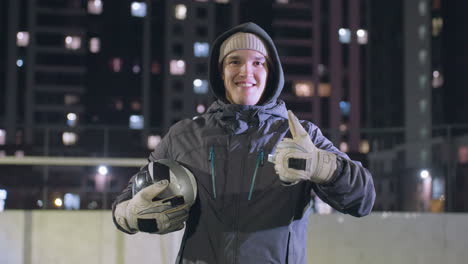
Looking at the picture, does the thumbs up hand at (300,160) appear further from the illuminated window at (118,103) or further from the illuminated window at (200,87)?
the illuminated window at (118,103)

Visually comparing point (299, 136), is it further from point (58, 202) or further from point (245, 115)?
point (58, 202)

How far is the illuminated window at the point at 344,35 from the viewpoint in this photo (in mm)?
90438

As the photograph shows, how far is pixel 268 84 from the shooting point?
3090mm

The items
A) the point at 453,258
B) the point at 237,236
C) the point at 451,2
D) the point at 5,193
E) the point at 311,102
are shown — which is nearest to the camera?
the point at 237,236

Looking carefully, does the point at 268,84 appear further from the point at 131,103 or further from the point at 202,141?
the point at 131,103

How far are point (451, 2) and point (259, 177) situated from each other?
6754 cm

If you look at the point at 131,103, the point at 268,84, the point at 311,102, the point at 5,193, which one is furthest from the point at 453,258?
the point at 311,102

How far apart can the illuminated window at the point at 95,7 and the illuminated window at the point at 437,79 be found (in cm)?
4372

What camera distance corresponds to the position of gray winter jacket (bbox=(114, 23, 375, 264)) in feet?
8.60

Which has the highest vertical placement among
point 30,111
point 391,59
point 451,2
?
point 451,2

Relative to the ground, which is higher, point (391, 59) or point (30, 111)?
point (391, 59)

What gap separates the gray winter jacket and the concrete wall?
4203 millimetres

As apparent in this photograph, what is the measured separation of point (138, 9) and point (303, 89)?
25.2 m

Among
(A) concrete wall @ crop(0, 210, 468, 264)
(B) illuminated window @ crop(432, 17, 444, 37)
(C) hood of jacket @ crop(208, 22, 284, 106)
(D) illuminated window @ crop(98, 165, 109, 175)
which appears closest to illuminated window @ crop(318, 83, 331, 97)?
(B) illuminated window @ crop(432, 17, 444, 37)
